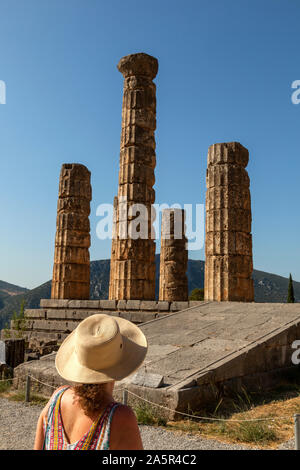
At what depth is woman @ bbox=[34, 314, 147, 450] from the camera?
2.36 m

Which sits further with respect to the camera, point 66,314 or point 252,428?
point 66,314

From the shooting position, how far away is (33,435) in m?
5.58

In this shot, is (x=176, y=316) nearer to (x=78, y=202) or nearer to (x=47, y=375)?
(x=47, y=375)

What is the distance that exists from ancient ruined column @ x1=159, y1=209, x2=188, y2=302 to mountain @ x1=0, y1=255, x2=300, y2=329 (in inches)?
2658

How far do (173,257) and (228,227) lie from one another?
5133 mm

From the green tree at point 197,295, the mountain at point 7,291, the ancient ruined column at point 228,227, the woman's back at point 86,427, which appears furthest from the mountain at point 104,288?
the woman's back at point 86,427

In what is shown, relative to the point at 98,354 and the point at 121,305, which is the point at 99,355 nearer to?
the point at 98,354

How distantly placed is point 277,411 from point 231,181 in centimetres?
975

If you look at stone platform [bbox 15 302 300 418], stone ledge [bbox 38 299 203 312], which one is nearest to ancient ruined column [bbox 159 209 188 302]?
stone ledge [bbox 38 299 203 312]

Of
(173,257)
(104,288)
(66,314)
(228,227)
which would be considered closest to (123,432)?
(228,227)

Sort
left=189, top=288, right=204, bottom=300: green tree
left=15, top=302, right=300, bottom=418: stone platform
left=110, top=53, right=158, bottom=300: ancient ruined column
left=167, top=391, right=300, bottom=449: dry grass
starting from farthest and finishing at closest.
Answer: left=189, top=288, right=204, bottom=300: green tree, left=110, top=53, right=158, bottom=300: ancient ruined column, left=15, top=302, right=300, bottom=418: stone platform, left=167, top=391, right=300, bottom=449: dry grass

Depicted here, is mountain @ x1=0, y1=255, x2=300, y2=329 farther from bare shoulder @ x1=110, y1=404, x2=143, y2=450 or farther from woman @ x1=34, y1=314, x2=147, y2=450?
bare shoulder @ x1=110, y1=404, x2=143, y2=450

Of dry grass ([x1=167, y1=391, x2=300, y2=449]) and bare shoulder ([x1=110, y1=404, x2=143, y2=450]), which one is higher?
bare shoulder ([x1=110, y1=404, x2=143, y2=450])
